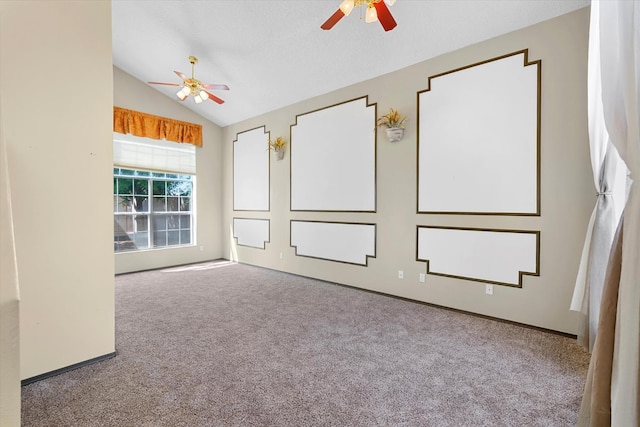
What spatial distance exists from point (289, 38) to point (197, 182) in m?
3.62

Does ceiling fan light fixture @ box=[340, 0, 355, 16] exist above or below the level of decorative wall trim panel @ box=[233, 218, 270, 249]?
above

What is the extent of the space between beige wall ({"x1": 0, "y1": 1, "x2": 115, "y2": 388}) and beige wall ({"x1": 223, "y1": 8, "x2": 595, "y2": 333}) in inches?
117

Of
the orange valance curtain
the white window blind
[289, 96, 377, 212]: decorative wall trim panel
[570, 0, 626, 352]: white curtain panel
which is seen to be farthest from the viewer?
the white window blind

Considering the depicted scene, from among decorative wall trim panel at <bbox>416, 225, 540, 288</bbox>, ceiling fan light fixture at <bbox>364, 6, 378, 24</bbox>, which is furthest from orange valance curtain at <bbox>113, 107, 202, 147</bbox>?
decorative wall trim panel at <bbox>416, 225, 540, 288</bbox>

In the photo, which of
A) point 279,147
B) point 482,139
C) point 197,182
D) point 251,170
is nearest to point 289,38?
point 279,147

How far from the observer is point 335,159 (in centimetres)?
457

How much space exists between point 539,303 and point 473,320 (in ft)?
2.02

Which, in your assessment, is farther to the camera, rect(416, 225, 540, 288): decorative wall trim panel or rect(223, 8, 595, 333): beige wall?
rect(416, 225, 540, 288): decorative wall trim panel

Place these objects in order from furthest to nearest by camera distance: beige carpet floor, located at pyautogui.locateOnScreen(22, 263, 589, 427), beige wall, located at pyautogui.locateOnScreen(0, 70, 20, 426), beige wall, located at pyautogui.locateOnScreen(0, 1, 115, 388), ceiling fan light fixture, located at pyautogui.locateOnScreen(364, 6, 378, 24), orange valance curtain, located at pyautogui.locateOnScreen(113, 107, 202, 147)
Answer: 1. orange valance curtain, located at pyautogui.locateOnScreen(113, 107, 202, 147)
2. ceiling fan light fixture, located at pyautogui.locateOnScreen(364, 6, 378, 24)
3. beige wall, located at pyautogui.locateOnScreen(0, 1, 115, 388)
4. beige carpet floor, located at pyautogui.locateOnScreen(22, 263, 589, 427)
5. beige wall, located at pyautogui.locateOnScreen(0, 70, 20, 426)

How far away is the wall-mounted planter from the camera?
12.4 feet

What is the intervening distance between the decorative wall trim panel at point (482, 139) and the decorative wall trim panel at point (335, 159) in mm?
752

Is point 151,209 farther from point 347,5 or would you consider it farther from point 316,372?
point 347,5

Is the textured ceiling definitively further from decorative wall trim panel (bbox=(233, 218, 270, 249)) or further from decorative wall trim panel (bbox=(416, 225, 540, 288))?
decorative wall trim panel (bbox=(233, 218, 270, 249))

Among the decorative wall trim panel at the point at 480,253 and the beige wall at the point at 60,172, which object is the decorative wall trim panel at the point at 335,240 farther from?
the beige wall at the point at 60,172
